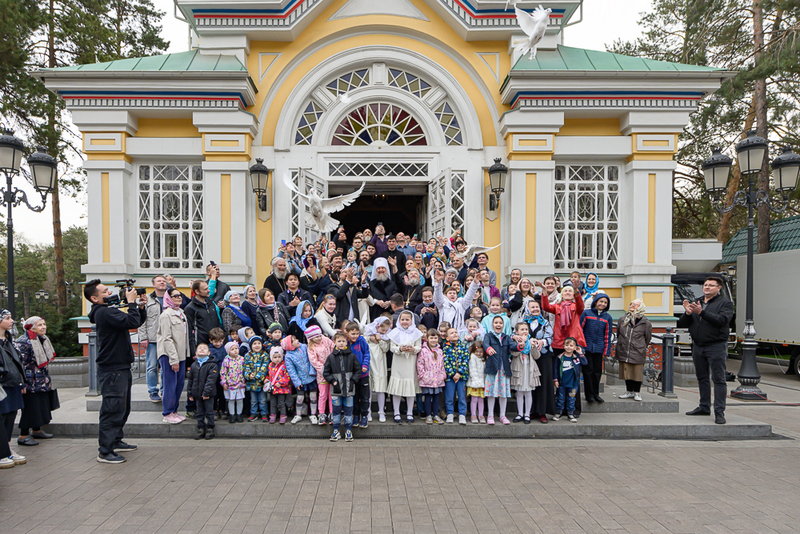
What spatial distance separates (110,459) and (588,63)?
1220 centimetres

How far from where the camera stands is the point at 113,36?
671 inches

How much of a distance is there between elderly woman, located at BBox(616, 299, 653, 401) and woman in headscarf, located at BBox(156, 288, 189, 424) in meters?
6.45

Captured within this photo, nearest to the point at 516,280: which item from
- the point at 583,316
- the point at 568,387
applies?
the point at 583,316

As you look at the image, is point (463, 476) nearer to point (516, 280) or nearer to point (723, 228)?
point (516, 280)

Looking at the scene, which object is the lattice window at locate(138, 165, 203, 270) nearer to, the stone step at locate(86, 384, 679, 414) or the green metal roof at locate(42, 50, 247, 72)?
the green metal roof at locate(42, 50, 247, 72)

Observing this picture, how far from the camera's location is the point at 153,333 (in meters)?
7.76

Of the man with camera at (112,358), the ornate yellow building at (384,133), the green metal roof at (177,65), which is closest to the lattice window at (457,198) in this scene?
the ornate yellow building at (384,133)

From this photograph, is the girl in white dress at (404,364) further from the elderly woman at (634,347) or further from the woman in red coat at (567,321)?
the elderly woman at (634,347)

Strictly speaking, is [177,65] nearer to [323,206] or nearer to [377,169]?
[323,206]

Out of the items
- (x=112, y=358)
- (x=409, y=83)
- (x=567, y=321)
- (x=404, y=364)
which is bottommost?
(x=404, y=364)

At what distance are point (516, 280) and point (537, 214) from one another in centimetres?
412

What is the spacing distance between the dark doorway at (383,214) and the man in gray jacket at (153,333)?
9.83m

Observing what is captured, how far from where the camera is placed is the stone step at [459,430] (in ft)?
22.4

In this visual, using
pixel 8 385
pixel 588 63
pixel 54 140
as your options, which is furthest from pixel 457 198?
pixel 54 140
